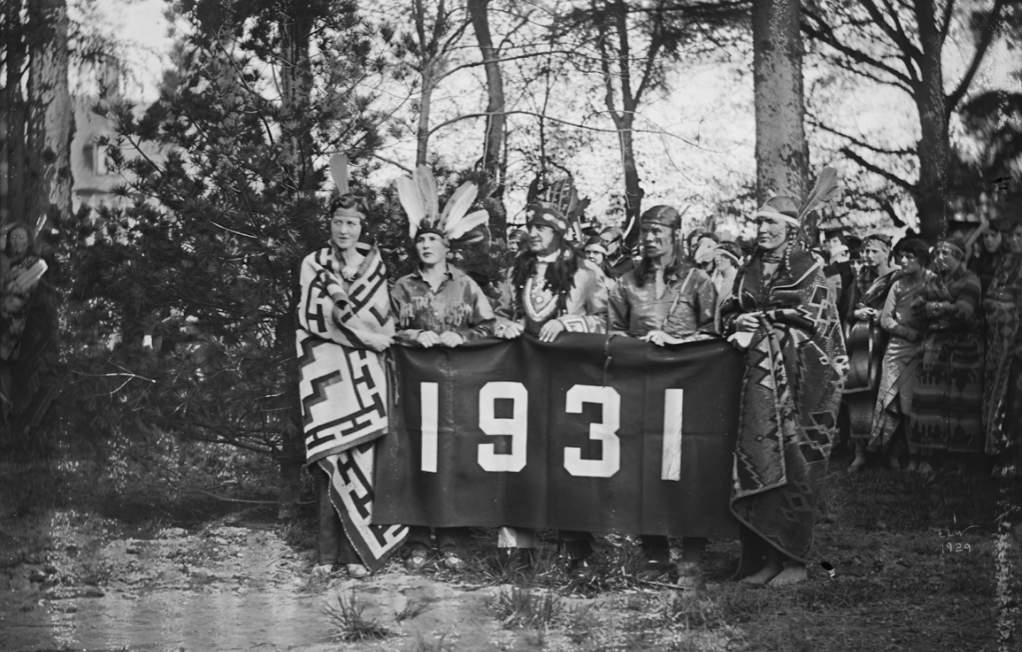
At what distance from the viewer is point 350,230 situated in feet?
24.5

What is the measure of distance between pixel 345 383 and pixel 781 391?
2.42m

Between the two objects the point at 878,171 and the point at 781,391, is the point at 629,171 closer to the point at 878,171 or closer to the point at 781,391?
the point at 878,171

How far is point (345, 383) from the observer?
7379 mm

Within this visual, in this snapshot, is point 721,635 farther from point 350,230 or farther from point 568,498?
point 350,230

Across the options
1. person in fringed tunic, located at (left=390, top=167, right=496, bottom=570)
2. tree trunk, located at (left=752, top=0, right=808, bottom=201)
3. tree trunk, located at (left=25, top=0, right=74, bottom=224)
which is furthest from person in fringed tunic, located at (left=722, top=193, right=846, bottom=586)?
tree trunk, located at (left=25, top=0, right=74, bottom=224)

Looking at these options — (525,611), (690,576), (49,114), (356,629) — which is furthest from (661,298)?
(49,114)

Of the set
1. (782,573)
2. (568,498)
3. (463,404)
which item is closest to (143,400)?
(463,404)

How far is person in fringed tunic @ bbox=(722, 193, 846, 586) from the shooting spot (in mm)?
6824

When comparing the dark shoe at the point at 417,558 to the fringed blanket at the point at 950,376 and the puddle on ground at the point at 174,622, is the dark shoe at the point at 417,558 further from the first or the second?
the fringed blanket at the point at 950,376

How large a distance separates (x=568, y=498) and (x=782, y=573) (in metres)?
1.21

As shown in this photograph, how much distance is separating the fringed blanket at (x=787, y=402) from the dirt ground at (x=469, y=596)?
0.40 meters

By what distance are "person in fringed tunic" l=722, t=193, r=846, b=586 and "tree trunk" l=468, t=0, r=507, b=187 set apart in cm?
354

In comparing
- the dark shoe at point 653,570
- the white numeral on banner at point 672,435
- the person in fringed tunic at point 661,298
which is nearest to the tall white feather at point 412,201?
the person in fringed tunic at point 661,298

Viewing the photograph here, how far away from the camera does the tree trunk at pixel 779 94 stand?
10.4 metres
